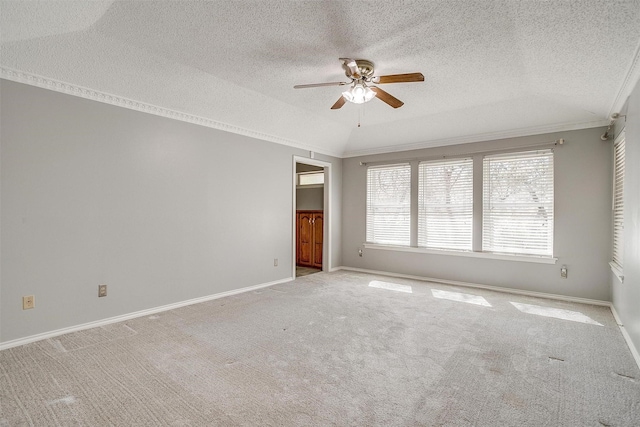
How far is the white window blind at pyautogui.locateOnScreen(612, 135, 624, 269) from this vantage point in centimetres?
349

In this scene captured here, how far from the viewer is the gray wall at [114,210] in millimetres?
2789

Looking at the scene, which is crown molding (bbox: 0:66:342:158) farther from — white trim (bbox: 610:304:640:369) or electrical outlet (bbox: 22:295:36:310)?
white trim (bbox: 610:304:640:369)

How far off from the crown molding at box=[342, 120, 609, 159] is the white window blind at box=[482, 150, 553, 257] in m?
0.30

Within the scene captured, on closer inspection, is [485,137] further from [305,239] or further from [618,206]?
[305,239]

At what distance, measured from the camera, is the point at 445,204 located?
5.33 m

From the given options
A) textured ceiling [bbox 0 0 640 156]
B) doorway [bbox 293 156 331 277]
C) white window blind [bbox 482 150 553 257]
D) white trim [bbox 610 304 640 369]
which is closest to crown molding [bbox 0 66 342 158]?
textured ceiling [bbox 0 0 640 156]

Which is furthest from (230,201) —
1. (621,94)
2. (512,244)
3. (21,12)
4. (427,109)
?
(621,94)

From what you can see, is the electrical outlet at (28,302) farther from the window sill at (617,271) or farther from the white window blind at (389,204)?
the window sill at (617,271)

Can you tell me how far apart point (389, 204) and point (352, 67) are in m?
3.51

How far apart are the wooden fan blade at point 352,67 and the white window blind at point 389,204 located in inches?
121

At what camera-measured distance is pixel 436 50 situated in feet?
9.28

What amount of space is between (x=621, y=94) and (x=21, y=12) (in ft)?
17.4

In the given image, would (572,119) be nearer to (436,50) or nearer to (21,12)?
(436,50)

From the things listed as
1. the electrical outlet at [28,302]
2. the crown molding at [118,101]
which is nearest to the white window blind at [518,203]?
the crown molding at [118,101]
